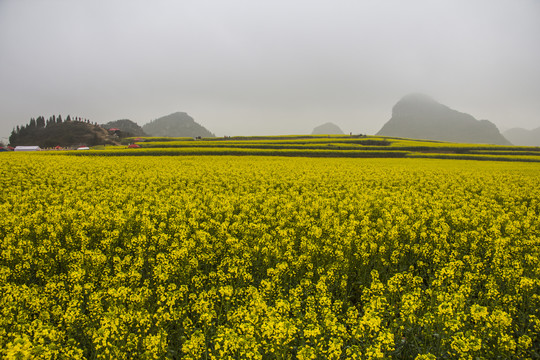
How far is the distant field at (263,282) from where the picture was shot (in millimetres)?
4598

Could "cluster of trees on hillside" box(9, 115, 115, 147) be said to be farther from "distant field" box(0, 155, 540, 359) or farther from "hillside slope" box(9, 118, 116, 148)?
"distant field" box(0, 155, 540, 359)

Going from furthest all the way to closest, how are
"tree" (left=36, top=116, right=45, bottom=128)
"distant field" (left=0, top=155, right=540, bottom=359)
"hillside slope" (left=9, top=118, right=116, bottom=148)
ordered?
"tree" (left=36, top=116, right=45, bottom=128) → "hillside slope" (left=9, top=118, right=116, bottom=148) → "distant field" (left=0, top=155, right=540, bottom=359)

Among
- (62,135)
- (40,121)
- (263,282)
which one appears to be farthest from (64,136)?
(263,282)

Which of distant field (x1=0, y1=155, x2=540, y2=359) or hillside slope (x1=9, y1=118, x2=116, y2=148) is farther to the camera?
hillside slope (x1=9, y1=118, x2=116, y2=148)

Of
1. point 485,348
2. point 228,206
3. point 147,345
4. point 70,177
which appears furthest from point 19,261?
point 70,177

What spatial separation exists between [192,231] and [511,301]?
882cm

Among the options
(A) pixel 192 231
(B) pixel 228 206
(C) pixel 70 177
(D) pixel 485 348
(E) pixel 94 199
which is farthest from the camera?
(C) pixel 70 177

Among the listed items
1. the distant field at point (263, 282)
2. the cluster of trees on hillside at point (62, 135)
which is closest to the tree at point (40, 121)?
the cluster of trees on hillside at point (62, 135)

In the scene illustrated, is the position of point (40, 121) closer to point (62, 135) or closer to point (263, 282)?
point (62, 135)

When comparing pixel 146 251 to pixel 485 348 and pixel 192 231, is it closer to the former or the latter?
pixel 192 231

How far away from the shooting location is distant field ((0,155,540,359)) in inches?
181

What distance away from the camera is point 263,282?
6211 millimetres

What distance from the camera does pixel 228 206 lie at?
11898 millimetres

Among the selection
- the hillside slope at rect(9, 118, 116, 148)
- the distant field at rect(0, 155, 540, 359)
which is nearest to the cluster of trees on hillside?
the hillside slope at rect(9, 118, 116, 148)
